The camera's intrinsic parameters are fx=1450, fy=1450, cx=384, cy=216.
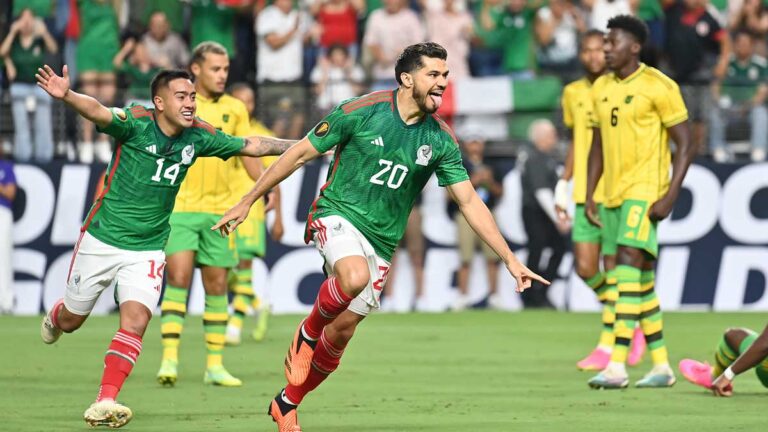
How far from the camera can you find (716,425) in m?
9.05

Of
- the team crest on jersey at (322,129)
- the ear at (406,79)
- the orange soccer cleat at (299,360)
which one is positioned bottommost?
the orange soccer cleat at (299,360)

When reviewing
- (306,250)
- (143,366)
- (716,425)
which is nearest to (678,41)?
(306,250)

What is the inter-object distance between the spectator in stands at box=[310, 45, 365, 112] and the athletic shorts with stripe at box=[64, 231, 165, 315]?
10.4m

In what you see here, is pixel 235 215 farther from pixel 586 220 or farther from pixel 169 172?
pixel 586 220

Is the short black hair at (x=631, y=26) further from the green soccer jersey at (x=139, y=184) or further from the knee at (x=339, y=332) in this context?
the knee at (x=339, y=332)

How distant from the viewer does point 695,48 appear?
20.3 metres

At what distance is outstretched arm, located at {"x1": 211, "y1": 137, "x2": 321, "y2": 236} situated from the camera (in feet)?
27.7

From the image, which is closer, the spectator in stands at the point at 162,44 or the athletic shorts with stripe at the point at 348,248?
the athletic shorts with stripe at the point at 348,248

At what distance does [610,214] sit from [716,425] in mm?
3390

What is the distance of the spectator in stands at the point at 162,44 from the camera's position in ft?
64.3

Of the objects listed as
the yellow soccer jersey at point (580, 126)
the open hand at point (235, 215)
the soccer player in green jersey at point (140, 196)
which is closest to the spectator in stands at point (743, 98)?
the yellow soccer jersey at point (580, 126)

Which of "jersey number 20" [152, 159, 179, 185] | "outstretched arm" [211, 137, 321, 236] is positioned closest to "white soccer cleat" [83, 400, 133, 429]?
"outstretched arm" [211, 137, 321, 236]

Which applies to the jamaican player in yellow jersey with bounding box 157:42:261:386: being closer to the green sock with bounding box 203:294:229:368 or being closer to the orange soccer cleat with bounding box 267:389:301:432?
the green sock with bounding box 203:294:229:368

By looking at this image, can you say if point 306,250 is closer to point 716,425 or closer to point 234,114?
point 234,114
